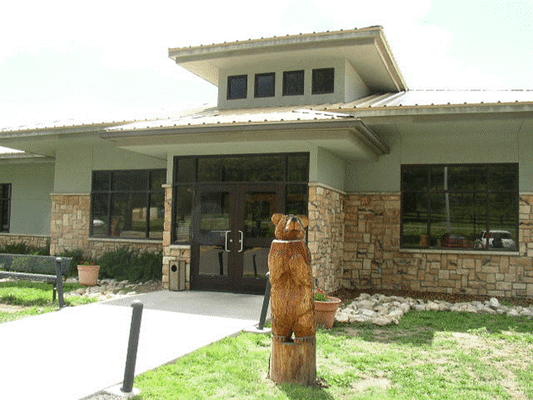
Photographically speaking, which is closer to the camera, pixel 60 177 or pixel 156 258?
pixel 156 258

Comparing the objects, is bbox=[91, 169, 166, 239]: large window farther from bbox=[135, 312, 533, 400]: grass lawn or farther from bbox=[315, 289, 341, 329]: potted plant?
bbox=[135, 312, 533, 400]: grass lawn

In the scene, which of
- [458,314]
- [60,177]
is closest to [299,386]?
[458,314]

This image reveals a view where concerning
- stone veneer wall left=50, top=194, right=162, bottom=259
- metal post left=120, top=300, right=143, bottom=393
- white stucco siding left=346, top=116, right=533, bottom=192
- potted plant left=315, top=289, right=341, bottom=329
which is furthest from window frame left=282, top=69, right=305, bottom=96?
metal post left=120, top=300, right=143, bottom=393

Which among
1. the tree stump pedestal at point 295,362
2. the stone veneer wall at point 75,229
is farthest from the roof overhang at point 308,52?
the tree stump pedestal at point 295,362

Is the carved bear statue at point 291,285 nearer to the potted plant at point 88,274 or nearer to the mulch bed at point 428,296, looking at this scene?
the mulch bed at point 428,296

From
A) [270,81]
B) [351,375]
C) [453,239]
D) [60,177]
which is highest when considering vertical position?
[270,81]

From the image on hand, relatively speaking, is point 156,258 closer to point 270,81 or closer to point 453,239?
point 270,81

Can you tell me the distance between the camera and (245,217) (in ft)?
34.8

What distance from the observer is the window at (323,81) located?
13.0 metres

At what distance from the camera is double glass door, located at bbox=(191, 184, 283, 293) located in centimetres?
1048

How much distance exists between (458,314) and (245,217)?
14.5 feet

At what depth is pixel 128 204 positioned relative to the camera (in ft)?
47.1

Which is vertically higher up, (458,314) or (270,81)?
(270,81)

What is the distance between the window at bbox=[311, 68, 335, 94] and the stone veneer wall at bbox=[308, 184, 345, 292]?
→ 2746mm
